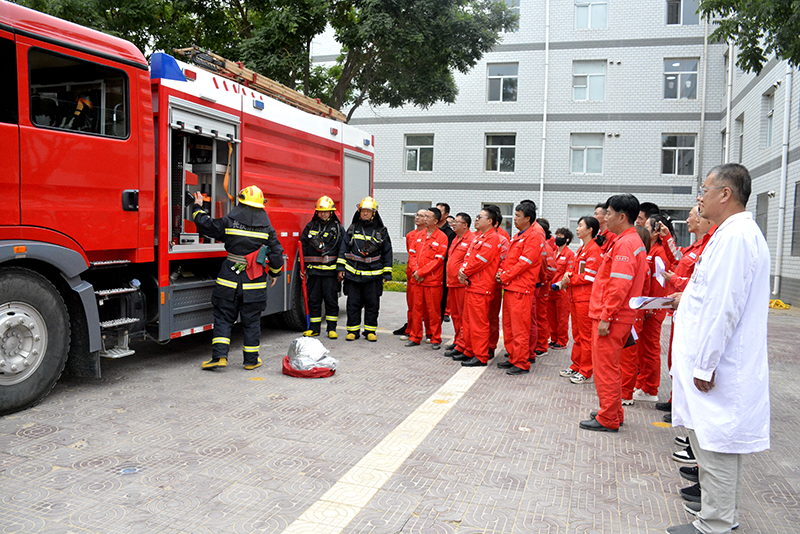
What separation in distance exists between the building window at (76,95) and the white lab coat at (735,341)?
191 inches

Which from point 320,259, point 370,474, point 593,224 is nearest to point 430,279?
point 320,259

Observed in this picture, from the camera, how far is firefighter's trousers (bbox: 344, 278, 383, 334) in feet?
28.0

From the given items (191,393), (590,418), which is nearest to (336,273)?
(191,393)

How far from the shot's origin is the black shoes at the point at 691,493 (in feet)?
11.7

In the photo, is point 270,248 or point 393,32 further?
point 393,32

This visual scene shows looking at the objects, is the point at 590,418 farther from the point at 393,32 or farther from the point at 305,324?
the point at 393,32

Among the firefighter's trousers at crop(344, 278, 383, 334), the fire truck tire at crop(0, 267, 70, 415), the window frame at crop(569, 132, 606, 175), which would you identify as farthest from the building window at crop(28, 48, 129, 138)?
the window frame at crop(569, 132, 606, 175)

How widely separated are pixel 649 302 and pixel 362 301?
4.98 m

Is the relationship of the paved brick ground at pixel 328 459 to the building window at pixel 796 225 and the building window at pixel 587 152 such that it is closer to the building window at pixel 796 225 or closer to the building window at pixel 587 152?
the building window at pixel 796 225

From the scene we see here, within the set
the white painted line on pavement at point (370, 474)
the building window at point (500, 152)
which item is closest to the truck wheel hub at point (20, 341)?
the white painted line on pavement at point (370, 474)

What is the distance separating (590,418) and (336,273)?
4.40m

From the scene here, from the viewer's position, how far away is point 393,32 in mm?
12586

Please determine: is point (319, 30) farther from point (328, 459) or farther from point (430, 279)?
point (328, 459)

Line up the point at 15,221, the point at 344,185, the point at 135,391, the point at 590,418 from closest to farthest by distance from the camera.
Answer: the point at 15,221 → the point at 590,418 → the point at 135,391 → the point at 344,185
